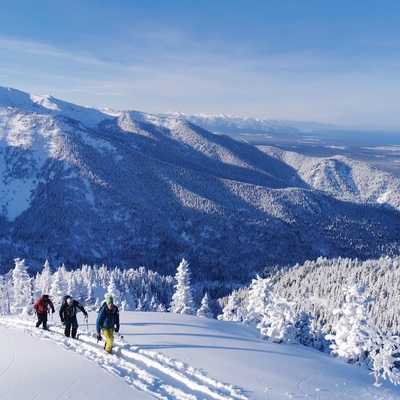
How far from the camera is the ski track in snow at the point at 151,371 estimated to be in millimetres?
11914

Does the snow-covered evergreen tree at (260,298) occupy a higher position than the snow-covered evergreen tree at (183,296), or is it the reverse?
the snow-covered evergreen tree at (260,298)

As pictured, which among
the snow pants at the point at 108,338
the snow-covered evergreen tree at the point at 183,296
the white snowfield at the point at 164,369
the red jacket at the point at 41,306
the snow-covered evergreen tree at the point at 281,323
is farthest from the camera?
the snow-covered evergreen tree at the point at 183,296

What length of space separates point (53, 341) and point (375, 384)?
1541 cm

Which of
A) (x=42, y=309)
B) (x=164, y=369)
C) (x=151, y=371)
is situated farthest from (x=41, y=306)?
(x=164, y=369)

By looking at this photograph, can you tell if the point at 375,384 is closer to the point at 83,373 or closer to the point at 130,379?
the point at 130,379

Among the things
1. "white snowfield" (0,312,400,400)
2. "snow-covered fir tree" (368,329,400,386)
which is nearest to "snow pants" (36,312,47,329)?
"white snowfield" (0,312,400,400)

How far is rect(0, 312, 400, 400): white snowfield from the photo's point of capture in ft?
37.8

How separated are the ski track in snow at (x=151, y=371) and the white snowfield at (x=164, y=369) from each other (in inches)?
1.3

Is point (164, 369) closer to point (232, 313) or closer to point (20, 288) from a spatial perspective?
point (232, 313)

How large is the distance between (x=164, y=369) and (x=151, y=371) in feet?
1.70

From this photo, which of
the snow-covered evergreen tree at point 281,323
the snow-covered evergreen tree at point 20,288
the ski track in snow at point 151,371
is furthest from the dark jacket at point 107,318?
the snow-covered evergreen tree at point 20,288

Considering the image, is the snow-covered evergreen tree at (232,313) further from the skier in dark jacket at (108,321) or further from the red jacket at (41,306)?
the skier in dark jacket at (108,321)

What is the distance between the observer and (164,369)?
13.6 meters

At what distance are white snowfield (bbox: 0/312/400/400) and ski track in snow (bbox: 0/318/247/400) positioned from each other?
3cm
